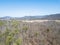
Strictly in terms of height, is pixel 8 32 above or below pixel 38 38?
above

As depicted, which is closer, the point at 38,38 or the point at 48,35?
the point at 38,38

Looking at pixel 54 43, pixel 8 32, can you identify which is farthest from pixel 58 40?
pixel 8 32

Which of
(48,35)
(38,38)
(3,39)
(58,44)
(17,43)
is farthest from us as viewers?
(48,35)

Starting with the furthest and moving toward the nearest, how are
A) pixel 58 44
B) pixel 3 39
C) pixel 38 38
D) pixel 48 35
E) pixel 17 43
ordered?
pixel 48 35, pixel 38 38, pixel 58 44, pixel 3 39, pixel 17 43

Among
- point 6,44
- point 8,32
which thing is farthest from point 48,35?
point 6,44

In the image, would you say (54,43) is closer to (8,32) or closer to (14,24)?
(14,24)

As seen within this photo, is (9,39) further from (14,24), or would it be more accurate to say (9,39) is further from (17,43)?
(14,24)

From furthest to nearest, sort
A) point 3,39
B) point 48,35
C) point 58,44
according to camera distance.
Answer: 1. point 48,35
2. point 58,44
3. point 3,39

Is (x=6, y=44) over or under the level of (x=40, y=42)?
over

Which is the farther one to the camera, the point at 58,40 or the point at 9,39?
the point at 58,40
